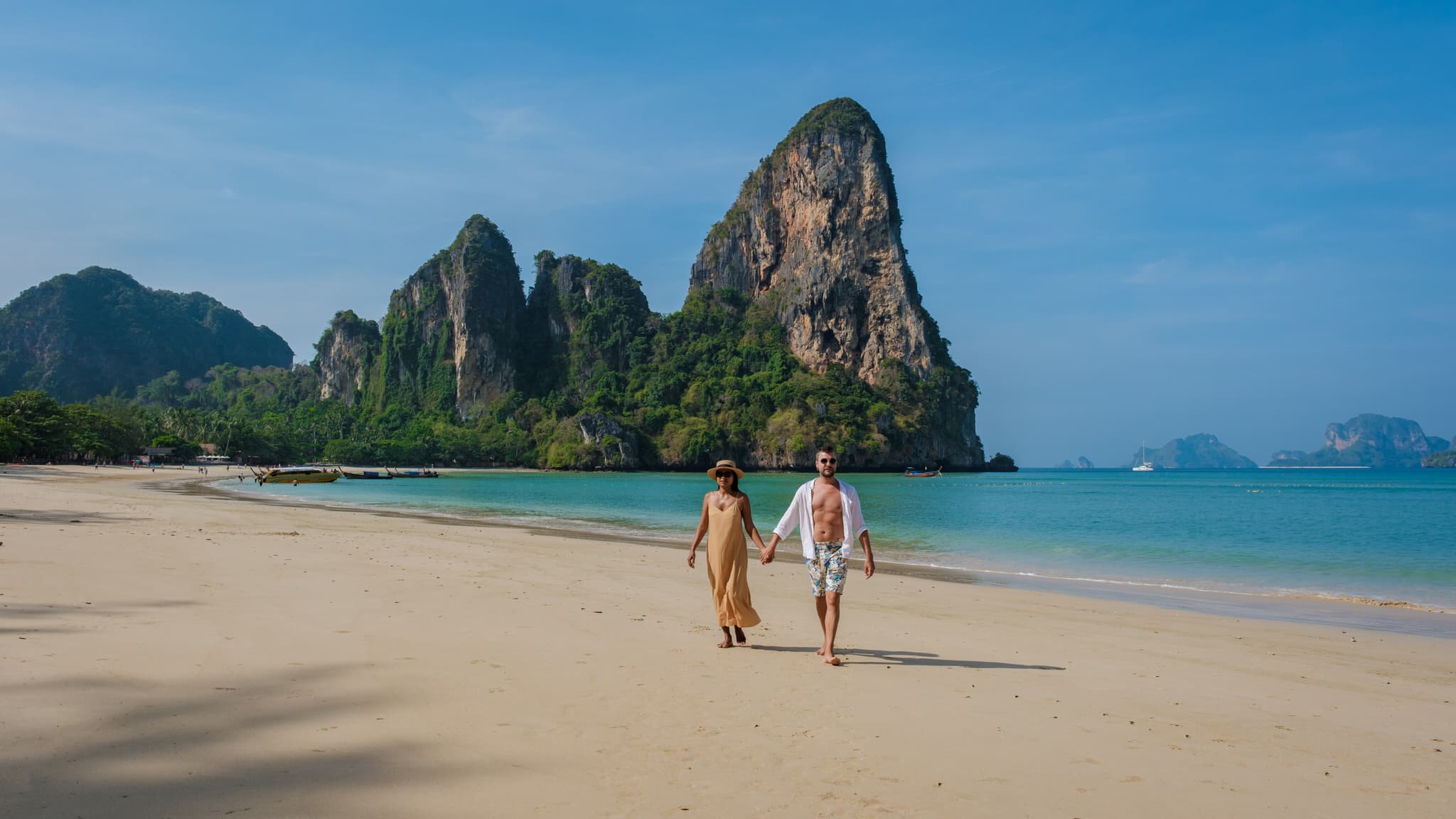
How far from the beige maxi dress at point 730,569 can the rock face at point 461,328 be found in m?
140

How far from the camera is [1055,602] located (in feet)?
37.7

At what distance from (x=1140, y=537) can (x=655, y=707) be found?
23563 mm

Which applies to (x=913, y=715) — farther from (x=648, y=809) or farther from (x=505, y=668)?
(x=505, y=668)

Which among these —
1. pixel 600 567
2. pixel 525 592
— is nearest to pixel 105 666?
pixel 525 592

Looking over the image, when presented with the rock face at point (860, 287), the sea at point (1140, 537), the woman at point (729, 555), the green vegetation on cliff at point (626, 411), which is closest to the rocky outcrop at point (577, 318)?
the green vegetation on cliff at point (626, 411)

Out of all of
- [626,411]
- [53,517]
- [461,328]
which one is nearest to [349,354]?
[461,328]

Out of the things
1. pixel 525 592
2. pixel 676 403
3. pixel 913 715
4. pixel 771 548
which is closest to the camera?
pixel 913 715

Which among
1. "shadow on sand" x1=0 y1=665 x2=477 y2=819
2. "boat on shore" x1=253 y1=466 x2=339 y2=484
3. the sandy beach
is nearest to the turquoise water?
"boat on shore" x1=253 y1=466 x2=339 y2=484

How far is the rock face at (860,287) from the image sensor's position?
127 m

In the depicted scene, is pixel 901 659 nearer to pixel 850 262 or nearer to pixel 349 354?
pixel 850 262

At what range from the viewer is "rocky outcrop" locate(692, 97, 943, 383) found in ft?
420

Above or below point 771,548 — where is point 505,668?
below

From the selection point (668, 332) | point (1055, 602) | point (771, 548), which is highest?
point (668, 332)

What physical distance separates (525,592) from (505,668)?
165 inches
